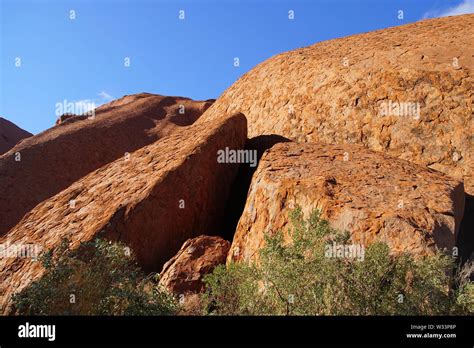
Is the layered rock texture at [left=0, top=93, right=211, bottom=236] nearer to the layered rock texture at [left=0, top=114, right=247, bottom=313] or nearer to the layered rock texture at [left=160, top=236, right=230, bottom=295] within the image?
the layered rock texture at [left=0, top=114, right=247, bottom=313]

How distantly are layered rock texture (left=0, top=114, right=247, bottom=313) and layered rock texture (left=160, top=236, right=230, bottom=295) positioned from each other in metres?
1.01

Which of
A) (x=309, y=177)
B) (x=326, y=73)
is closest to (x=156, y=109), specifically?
(x=326, y=73)

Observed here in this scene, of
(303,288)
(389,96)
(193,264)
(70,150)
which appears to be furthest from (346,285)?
(70,150)

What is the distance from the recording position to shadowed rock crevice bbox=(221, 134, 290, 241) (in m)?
13.0

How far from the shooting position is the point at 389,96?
15.1 meters

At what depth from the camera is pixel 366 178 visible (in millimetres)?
10656

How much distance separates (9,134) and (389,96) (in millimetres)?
40947

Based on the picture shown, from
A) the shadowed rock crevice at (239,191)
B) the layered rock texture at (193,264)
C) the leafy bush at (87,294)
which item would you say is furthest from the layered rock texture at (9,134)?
the leafy bush at (87,294)

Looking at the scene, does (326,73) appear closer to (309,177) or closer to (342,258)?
(309,177)

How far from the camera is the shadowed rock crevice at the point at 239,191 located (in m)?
13.0

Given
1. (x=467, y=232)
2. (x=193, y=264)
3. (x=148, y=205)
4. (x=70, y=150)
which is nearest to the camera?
(x=193, y=264)

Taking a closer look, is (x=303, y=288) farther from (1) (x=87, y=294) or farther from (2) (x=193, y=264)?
(2) (x=193, y=264)
